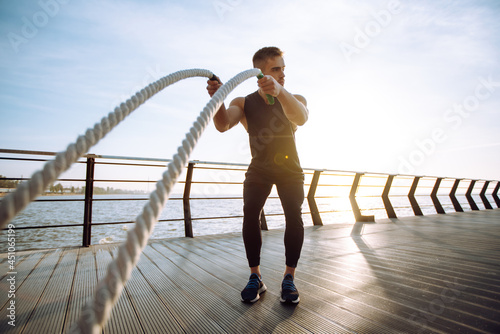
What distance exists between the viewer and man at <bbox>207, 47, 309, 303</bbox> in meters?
1.50

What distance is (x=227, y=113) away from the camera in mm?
1547

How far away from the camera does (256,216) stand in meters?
1.53

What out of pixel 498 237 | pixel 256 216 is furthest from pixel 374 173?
pixel 256 216

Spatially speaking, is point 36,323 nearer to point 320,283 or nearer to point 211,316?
point 211,316

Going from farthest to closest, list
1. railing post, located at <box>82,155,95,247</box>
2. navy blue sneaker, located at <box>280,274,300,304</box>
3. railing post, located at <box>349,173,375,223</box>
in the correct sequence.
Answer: railing post, located at <box>349,173,375,223</box> < railing post, located at <box>82,155,95,247</box> < navy blue sneaker, located at <box>280,274,300,304</box>

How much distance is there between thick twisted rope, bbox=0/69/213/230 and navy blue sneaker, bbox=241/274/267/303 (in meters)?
1.06

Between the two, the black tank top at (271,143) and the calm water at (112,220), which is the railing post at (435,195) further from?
the black tank top at (271,143)

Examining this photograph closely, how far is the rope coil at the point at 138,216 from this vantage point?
38 cm

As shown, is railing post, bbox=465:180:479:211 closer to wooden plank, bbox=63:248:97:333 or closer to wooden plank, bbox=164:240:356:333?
wooden plank, bbox=164:240:356:333

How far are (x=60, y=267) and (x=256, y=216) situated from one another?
5.24 ft

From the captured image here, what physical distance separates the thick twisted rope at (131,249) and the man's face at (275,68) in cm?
108

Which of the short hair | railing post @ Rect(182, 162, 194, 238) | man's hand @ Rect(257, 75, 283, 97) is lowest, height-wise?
railing post @ Rect(182, 162, 194, 238)

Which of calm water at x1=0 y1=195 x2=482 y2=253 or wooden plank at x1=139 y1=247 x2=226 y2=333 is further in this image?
calm water at x1=0 y1=195 x2=482 y2=253

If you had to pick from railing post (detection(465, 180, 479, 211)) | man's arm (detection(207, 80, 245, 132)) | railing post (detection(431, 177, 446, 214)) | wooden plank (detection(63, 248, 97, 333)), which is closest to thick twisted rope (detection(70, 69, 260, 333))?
man's arm (detection(207, 80, 245, 132))
